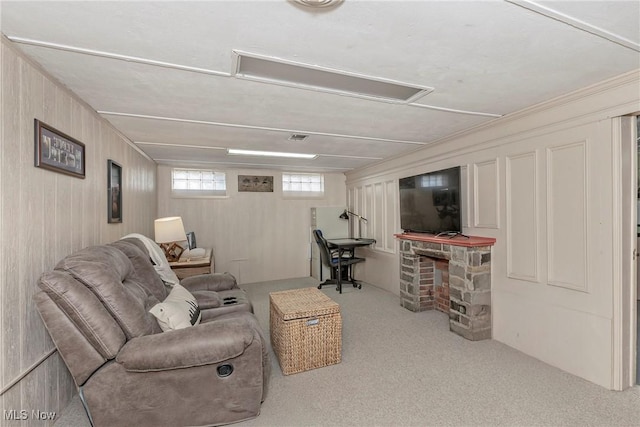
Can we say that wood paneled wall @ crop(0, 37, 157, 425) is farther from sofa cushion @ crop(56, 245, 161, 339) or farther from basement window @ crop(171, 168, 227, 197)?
basement window @ crop(171, 168, 227, 197)

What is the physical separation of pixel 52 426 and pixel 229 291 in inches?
61.2

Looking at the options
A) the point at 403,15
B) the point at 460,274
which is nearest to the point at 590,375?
the point at 460,274

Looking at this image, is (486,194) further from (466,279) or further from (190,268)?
(190,268)

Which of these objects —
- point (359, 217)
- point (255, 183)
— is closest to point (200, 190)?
point (255, 183)

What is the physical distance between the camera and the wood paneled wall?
143 cm

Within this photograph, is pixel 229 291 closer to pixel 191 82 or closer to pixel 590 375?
pixel 191 82

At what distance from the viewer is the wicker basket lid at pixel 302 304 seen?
2.38 meters

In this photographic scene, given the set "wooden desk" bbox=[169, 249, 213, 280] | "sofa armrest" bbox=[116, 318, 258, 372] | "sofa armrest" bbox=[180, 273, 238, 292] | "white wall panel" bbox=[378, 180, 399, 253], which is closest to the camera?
"sofa armrest" bbox=[116, 318, 258, 372]

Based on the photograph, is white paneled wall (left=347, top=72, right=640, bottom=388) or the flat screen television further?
the flat screen television

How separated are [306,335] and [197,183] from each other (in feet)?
12.8

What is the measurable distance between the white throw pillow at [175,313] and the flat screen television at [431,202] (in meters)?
2.77

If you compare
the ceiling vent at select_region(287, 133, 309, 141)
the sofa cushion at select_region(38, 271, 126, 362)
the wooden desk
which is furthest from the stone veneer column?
the sofa cushion at select_region(38, 271, 126, 362)

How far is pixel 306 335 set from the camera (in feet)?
7.88

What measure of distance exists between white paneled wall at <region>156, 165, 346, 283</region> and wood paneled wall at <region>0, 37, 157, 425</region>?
9.51ft
